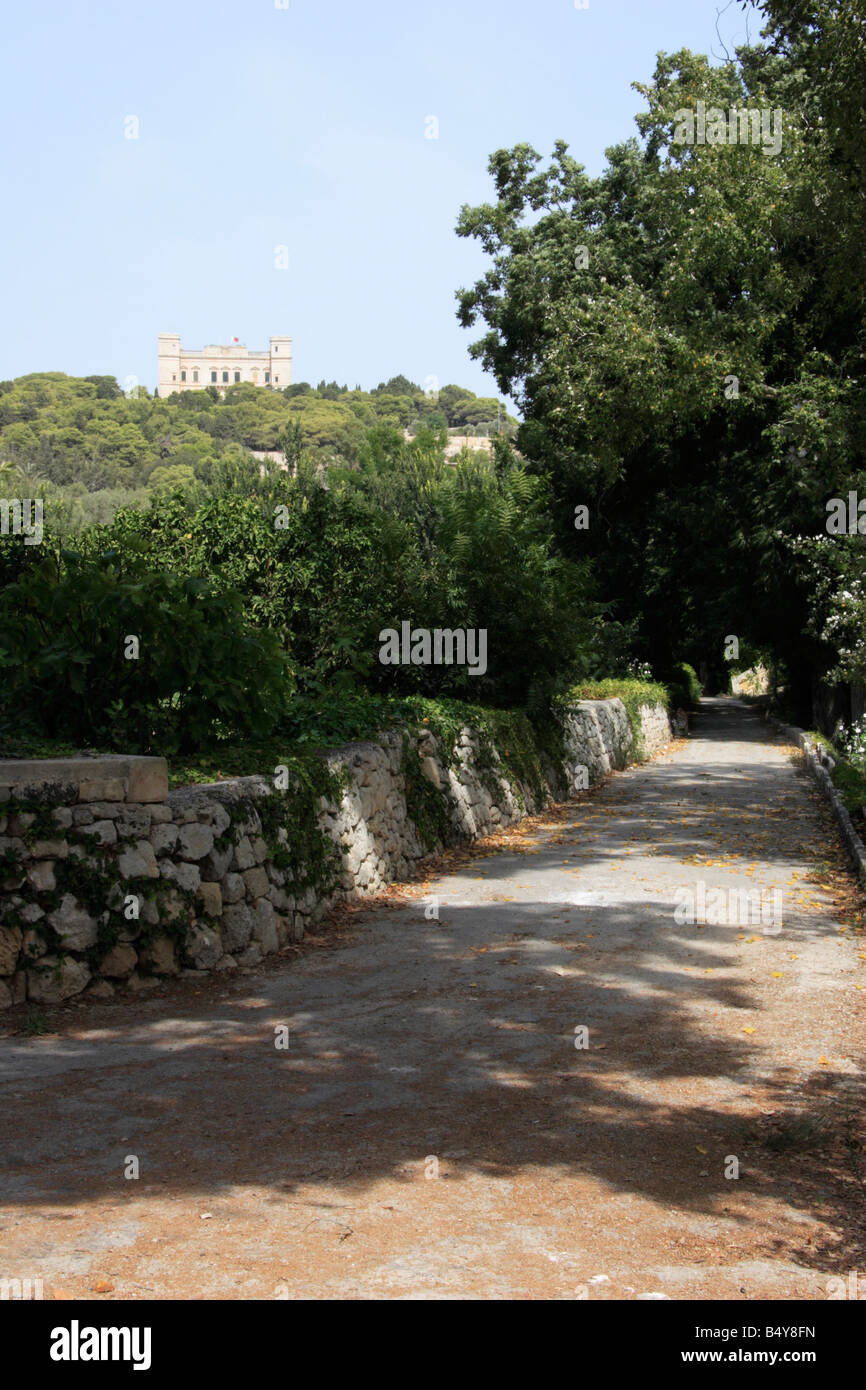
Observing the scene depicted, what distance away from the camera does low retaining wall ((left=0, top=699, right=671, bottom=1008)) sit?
6668 mm

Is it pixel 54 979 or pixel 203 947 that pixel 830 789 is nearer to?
pixel 203 947

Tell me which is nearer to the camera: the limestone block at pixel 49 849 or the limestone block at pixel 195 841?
the limestone block at pixel 49 849

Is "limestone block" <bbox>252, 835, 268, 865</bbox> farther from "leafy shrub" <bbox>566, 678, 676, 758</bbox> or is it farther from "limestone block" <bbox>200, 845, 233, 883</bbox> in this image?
"leafy shrub" <bbox>566, 678, 676, 758</bbox>

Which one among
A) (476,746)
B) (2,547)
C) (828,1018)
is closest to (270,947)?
(828,1018)

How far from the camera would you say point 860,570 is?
15867 mm

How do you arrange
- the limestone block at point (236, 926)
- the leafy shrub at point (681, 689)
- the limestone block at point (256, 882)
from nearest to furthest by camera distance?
the limestone block at point (236, 926), the limestone block at point (256, 882), the leafy shrub at point (681, 689)

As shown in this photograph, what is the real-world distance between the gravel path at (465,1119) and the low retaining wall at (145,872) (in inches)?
10.0

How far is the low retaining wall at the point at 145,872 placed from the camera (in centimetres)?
667

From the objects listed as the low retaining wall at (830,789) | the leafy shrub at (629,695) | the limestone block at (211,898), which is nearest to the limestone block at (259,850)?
the limestone block at (211,898)

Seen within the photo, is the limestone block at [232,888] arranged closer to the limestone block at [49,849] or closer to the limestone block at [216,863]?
the limestone block at [216,863]

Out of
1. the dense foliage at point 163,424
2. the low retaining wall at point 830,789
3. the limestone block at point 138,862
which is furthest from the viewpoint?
the dense foliage at point 163,424

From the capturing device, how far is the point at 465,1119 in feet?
16.5

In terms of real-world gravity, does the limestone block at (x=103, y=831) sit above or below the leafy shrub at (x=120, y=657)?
below

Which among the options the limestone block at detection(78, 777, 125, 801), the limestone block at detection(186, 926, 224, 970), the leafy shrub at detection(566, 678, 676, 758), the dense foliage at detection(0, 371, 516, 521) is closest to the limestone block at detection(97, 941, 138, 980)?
the limestone block at detection(186, 926, 224, 970)
